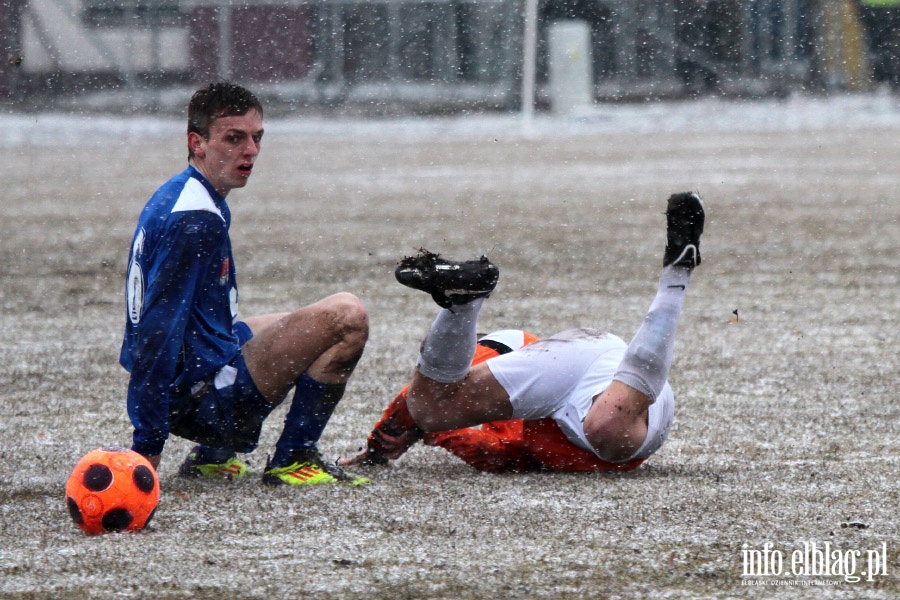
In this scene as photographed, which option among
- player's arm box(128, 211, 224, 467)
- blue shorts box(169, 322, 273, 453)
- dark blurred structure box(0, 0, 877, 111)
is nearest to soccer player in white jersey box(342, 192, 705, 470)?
blue shorts box(169, 322, 273, 453)

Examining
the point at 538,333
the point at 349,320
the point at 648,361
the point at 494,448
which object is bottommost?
the point at 538,333

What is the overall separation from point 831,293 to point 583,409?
14.4 ft

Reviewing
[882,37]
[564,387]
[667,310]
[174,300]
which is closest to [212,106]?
[174,300]

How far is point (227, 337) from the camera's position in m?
4.39

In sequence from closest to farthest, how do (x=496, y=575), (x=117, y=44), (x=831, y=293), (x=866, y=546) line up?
(x=496, y=575) → (x=866, y=546) → (x=831, y=293) → (x=117, y=44)

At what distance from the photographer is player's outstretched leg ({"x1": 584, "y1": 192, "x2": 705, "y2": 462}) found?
4.31 metres

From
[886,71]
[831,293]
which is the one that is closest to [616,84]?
[886,71]

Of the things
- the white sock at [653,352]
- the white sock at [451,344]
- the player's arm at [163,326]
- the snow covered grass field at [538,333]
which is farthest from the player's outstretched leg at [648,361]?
the player's arm at [163,326]

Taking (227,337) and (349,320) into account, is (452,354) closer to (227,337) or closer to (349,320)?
(349,320)

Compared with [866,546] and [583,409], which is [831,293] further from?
[866,546]

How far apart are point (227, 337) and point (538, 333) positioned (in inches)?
119

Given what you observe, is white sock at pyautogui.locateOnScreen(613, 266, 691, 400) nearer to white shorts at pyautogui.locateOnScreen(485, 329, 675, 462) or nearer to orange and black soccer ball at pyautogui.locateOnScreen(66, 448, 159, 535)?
white shorts at pyautogui.locateOnScreen(485, 329, 675, 462)

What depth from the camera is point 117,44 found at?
23594 millimetres

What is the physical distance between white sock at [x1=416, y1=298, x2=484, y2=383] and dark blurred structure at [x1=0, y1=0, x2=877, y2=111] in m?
20.1
